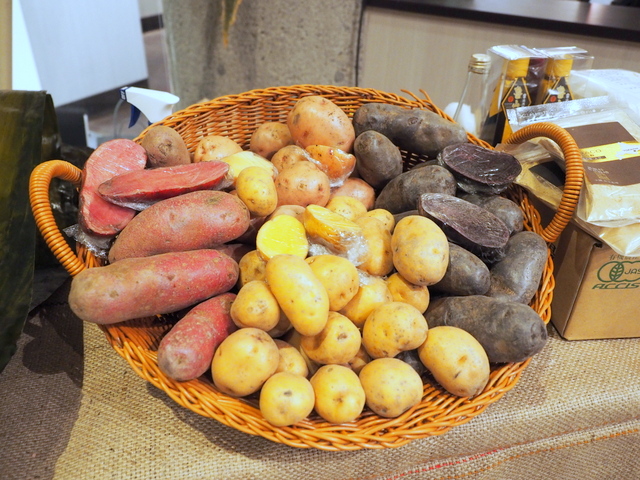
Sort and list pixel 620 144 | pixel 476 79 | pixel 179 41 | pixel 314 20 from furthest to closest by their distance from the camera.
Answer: pixel 179 41
pixel 314 20
pixel 476 79
pixel 620 144

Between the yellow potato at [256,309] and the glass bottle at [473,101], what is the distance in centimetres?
103

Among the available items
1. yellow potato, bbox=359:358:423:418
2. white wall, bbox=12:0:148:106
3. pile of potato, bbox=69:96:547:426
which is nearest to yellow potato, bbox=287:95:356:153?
pile of potato, bbox=69:96:547:426

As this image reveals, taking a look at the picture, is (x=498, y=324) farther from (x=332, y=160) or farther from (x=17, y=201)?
(x=17, y=201)

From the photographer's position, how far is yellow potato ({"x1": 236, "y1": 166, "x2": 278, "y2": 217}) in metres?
1.11

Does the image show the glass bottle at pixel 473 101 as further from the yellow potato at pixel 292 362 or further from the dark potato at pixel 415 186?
the yellow potato at pixel 292 362

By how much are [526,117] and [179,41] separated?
Answer: 2.18 m

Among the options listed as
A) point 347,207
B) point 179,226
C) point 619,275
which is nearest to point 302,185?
point 347,207

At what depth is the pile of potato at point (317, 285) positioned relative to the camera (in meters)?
0.87

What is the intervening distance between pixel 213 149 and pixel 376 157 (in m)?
0.47

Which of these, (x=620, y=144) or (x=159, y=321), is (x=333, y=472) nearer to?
(x=159, y=321)

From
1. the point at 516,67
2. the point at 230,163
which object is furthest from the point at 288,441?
the point at 516,67

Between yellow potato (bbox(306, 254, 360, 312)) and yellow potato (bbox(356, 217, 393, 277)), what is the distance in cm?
10

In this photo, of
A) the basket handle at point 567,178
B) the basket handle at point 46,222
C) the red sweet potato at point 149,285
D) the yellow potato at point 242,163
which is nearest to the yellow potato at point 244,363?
the red sweet potato at point 149,285

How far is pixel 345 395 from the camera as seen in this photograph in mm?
847
